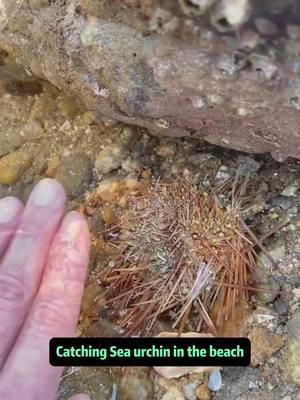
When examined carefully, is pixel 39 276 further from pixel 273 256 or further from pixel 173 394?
pixel 273 256

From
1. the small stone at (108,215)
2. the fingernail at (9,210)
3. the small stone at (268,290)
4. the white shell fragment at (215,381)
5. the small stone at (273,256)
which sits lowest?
the white shell fragment at (215,381)

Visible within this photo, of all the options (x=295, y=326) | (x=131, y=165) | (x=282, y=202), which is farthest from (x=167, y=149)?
(x=295, y=326)

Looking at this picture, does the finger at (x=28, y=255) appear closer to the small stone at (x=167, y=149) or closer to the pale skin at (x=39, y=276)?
the pale skin at (x=39, y=276)

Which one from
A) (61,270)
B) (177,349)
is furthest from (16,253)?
(177,349)

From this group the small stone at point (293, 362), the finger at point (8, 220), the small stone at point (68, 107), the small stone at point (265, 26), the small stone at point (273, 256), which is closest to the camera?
the small stone at point (265, 26)

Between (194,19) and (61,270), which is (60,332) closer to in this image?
(61,270)

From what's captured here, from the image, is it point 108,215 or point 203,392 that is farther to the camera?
point 108,215

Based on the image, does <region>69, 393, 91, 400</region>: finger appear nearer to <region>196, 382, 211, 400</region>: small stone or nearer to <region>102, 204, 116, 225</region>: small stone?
<region>196, 382, 211, 400</region>: small stone

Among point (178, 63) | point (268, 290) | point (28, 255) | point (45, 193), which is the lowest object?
point (268, 290)

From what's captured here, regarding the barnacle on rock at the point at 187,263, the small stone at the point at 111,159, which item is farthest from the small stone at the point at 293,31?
the small stone at the point at 111,159
